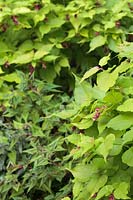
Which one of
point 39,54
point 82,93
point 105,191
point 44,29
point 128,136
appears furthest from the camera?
point 44,29

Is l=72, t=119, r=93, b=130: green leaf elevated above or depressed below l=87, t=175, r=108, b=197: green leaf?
above

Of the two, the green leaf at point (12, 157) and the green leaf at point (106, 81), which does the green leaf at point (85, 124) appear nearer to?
the green leaf at point (106, 81)

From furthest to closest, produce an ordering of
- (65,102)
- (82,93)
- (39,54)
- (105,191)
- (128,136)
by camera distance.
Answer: (39,54) < (65,102) < (82,93) < (105,191) < (128,136)

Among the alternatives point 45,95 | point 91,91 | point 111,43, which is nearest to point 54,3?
point 111,43

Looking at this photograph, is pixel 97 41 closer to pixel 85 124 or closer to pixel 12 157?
pixel 12 157

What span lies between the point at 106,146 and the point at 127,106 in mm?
165

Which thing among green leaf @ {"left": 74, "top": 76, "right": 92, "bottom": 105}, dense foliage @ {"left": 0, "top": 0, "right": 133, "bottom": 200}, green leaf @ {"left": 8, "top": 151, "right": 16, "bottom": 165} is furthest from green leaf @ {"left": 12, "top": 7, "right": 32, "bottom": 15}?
green leaf @ {"left": 74, "top": 76, "right": 92, "bottom": 105}

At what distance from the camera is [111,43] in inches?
151

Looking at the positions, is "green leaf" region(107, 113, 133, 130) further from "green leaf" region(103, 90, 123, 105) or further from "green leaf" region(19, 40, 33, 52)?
"green leaf" region(19, 40, 33, 52)

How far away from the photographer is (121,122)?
6.29 feet

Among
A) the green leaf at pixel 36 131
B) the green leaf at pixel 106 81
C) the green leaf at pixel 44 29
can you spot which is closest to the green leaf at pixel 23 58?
the green leaf at pixel 44 29

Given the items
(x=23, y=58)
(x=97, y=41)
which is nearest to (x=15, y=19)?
(x=23, y=58)

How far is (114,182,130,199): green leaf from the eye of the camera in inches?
75.8

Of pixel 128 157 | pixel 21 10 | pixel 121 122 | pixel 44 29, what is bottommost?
pixel 44 29
